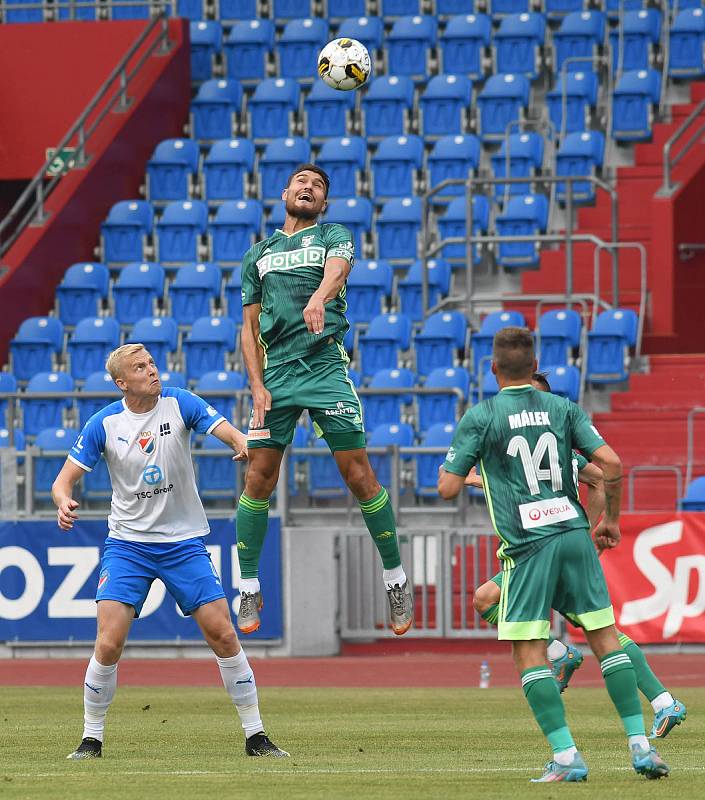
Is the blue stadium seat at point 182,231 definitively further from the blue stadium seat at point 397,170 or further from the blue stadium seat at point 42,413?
the blue stadium seat at point 42,413

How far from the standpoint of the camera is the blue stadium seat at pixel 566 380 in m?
18.2

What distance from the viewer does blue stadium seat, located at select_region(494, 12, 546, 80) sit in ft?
78.1

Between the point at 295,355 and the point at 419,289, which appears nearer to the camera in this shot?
the point at 295,355

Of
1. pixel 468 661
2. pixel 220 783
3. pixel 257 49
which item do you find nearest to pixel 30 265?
pixel 257 49

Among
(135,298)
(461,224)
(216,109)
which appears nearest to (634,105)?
(461,224)

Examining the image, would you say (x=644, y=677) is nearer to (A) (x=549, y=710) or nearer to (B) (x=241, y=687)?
(A) (x=549, y=710)

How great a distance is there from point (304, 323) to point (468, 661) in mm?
7470

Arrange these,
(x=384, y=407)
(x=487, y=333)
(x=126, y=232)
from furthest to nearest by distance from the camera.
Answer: (x=126, y=232) → (x=487, y=333) → (x=384, y=407)

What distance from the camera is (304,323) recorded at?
9.78 meters

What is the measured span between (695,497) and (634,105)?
7822 mm

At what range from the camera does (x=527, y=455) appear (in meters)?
7.53

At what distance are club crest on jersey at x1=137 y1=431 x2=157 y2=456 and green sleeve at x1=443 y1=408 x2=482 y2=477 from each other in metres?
1.91

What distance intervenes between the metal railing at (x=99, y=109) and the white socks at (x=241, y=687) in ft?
46.8

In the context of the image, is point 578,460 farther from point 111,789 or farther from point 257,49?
point 257,49
